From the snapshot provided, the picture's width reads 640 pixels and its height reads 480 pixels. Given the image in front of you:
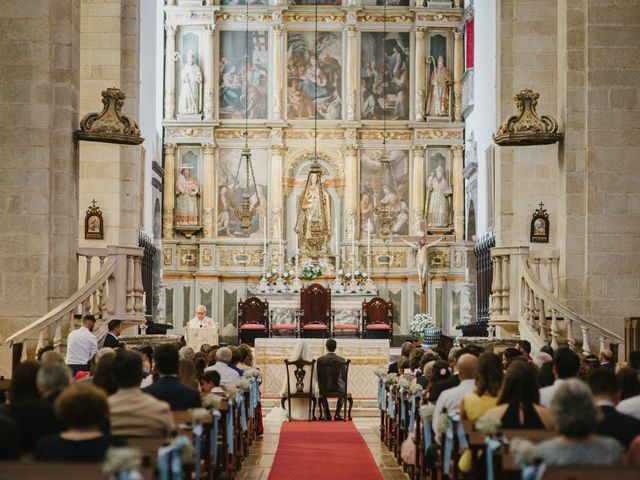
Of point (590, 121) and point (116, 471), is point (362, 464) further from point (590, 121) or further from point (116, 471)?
point (116, 471)

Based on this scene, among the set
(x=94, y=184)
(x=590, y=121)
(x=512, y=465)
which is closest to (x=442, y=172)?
(x=94, y=184)

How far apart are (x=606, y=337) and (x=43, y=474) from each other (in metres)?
10.5

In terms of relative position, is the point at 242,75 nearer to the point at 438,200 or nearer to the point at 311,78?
the point at 311,78

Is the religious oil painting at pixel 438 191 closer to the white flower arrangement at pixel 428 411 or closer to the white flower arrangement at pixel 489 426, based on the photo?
the white flower arrangement at pixel 428 411

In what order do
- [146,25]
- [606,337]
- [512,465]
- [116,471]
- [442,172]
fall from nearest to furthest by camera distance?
[116,471] < [512,465] < [606,337] < [146,25] < [442,172]

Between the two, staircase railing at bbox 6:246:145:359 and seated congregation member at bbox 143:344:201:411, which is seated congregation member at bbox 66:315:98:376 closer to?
staircase railing at bbox 6:246:145:359

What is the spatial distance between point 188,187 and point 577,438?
86.0ft

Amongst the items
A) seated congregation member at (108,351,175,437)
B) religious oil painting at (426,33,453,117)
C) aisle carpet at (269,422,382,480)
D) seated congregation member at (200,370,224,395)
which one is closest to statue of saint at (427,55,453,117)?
religious oil painting at (426,33,453,117)

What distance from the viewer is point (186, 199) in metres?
31.5

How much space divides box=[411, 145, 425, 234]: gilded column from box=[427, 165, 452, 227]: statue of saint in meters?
0.23

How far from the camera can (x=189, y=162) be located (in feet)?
104

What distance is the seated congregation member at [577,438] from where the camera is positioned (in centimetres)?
579

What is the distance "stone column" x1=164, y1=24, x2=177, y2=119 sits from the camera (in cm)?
3164

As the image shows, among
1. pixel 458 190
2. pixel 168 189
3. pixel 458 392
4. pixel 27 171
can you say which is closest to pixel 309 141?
pixel 168 189
